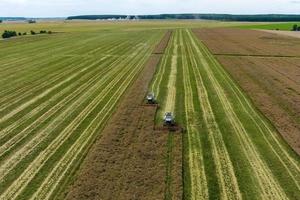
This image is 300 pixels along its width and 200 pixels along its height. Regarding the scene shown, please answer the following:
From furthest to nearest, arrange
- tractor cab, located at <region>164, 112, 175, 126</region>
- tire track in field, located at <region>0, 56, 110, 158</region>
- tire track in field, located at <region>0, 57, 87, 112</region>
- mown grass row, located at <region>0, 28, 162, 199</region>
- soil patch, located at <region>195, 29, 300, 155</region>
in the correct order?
tire track in field, located at <region>0, 57, 87, 112</region>
soil patch, located at <region>195, 29, 300, 155</region>
tractor cab, located at <region>164, 112, 175, 126</region>
tire track in field, located at <region>0, 56, 110, 158</region>
mown grass row, located at <region>0, 28, 162, 199</region>

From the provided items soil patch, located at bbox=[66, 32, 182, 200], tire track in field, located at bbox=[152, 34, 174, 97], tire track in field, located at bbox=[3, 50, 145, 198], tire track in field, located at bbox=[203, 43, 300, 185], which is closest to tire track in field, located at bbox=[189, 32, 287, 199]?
tire track in field, located at bbox=[203, 43, 300, 185]

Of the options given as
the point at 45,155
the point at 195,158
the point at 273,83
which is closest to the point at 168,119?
the point at 195,158

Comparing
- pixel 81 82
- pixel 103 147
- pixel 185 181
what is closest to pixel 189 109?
pixel 103 147

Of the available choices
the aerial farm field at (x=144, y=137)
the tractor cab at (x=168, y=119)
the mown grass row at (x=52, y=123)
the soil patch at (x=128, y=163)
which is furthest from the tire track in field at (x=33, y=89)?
the tractor cab at (x=168, y=119)

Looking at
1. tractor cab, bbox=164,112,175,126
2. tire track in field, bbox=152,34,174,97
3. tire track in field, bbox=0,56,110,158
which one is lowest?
tire track in field, bbox=152,34,174,97

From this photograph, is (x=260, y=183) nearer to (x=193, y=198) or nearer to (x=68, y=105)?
(x=193, y=198)

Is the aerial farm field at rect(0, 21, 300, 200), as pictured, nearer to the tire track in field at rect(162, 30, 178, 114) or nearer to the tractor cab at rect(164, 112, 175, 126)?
the tire track in field at rect(162, 30, 178, 114)

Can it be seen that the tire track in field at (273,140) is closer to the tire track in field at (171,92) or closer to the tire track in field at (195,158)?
the tire track in field at (195,158)
